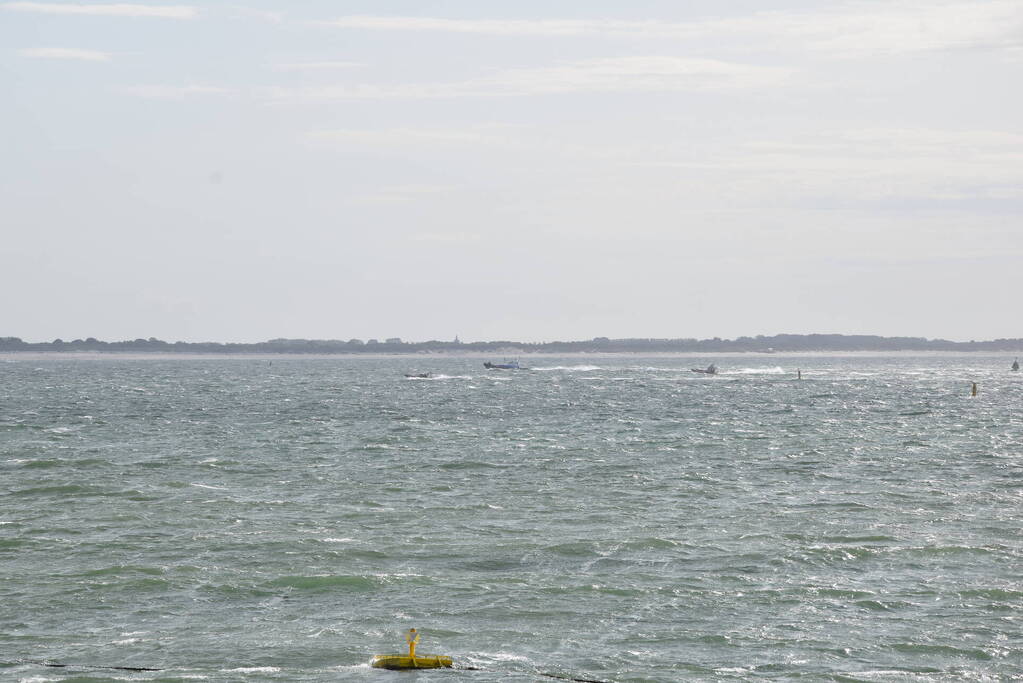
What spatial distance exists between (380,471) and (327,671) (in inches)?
1156

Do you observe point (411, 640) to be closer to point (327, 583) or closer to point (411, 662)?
point (411, 662)

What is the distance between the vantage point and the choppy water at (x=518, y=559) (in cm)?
2094

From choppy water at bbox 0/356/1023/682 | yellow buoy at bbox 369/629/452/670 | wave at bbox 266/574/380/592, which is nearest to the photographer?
yellow buoy at bbox 369/629/452/670

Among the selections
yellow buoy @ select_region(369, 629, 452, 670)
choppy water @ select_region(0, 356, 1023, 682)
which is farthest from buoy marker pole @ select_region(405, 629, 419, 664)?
choppy water @ select_region(0, 356, 1023, 682)

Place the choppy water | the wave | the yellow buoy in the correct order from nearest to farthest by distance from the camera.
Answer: the yellow buoy
the choppy water
the wave

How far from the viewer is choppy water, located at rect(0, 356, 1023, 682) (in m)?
20.9

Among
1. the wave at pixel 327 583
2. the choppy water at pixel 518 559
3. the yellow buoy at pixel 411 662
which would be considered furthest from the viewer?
the wave at pixel 327 583

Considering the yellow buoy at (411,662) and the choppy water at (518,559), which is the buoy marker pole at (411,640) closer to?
the yellow buoy at (411,662)

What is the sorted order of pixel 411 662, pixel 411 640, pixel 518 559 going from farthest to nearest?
pixel 518 559, pixel 411 640, pixel 411 662

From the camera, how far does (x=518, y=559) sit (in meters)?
28.8

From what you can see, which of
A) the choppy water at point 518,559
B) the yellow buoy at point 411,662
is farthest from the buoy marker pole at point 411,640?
the choppy water at point 518,559

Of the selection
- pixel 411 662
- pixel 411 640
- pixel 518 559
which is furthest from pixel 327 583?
pixel 411 662

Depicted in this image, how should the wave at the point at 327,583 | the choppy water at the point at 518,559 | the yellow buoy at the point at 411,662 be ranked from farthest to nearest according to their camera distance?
the wave at the point at 327,583 → the choppy water at the point at 518,559 → the yellow buoy at the point at 411,662

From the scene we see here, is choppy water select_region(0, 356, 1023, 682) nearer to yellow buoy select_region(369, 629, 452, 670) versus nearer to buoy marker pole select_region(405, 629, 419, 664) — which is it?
yellow buoy select_region(369, 629, 452, 670)
